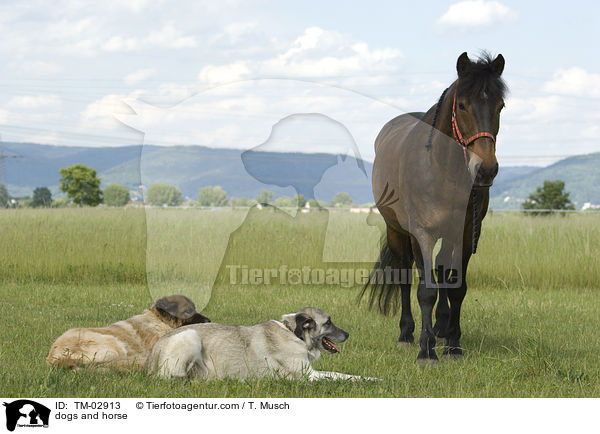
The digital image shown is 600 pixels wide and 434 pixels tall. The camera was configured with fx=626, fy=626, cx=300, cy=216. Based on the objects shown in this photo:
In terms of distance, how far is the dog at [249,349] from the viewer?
541 centimetres

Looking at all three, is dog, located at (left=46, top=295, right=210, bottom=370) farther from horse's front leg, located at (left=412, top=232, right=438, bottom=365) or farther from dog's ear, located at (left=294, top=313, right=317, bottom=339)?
horse's front leg, located at (left=412, top=232, right=438, bottom=365)

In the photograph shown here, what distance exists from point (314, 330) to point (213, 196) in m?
2.10

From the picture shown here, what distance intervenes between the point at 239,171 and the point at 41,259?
8608 millimetres

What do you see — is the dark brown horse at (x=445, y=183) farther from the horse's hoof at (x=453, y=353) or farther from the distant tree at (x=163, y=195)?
the distant tree at (x=163, y=195)

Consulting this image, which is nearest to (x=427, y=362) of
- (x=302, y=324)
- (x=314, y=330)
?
(x=314, y=330)

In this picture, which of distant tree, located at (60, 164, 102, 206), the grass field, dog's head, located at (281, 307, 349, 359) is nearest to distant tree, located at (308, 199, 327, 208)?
the grass field

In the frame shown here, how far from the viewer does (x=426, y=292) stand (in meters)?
6.85

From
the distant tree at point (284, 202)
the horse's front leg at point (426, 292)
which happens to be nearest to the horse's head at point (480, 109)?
the horse's front leg at point (426, 292)

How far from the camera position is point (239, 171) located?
7.21 m

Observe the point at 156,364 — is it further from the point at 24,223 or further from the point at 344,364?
the point at 24,223

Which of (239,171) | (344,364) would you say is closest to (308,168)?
(239,171)

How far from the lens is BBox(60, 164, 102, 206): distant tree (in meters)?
131
